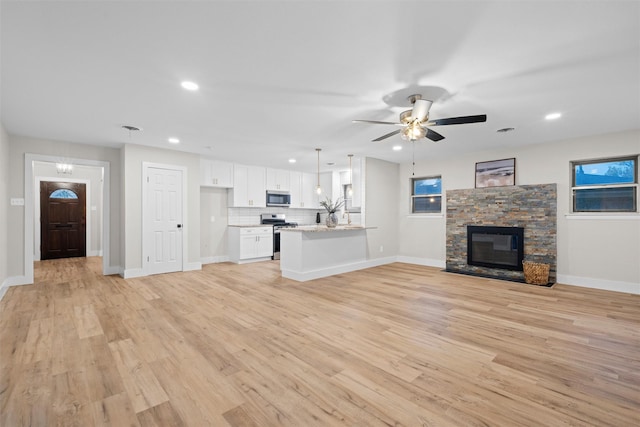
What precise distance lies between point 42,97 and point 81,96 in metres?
0.47

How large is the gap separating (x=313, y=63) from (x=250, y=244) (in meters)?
5.27

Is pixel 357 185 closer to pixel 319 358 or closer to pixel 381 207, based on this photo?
pixel 381 207

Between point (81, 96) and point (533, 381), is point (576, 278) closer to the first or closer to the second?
point (533, 381)

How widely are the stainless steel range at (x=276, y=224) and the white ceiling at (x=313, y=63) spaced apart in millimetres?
3682

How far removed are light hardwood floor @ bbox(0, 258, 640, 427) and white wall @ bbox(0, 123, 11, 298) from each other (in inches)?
25.6

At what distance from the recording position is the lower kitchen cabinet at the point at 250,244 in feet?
22.4

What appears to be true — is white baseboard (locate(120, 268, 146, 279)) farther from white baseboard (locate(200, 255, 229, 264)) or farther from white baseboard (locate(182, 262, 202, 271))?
white baseboard (locate(200, 255, 229, 264))

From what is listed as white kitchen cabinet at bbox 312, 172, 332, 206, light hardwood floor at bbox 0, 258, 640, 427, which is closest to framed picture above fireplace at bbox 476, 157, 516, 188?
light hardwood floor at bbox 0, 258, 640, 427

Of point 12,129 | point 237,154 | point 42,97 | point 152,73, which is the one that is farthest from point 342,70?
point 12,129

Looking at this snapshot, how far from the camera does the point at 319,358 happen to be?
236 centimetres

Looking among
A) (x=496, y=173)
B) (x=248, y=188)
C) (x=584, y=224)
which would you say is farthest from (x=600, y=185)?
(x=248, y=188)

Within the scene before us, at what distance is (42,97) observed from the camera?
318 cm

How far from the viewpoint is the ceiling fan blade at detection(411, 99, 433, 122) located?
2.91 m

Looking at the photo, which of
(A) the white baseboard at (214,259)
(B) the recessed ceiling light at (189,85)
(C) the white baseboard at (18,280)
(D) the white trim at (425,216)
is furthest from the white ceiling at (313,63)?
(A) the white baseboard at (214,259)
